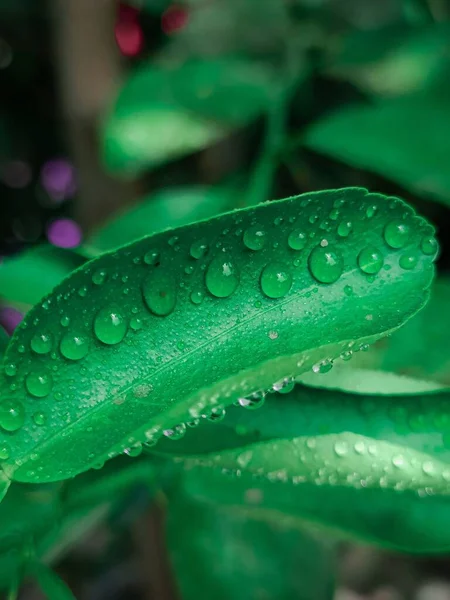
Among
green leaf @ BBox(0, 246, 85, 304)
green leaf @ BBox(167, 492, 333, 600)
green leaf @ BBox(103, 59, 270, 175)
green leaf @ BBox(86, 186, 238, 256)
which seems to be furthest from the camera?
green leaf @ BBox(103, 59, 270, 175)

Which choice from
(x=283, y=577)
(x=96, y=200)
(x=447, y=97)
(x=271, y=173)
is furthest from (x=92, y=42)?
(x=283, y=577)

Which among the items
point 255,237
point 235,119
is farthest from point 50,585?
point 235,119

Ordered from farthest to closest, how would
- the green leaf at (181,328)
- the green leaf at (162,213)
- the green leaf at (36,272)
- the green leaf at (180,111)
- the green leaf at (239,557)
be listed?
the green leaf at (180,111) → the green leaf at (162,213) → the green leaf at (239,557) → the green leaf at (36,272) → the green leaf at (181,328)

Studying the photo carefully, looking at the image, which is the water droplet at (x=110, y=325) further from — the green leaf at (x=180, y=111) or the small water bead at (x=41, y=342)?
the green leaf at (x=180, y=111)

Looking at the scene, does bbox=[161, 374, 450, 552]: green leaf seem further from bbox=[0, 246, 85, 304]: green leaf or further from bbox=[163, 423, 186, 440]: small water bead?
bbox=[0, 246, 85, 304]: green leaf

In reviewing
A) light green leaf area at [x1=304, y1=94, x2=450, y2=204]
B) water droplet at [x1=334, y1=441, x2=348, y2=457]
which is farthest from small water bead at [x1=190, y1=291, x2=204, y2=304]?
light green leaf area at [x1=304, y1=94, x2=450, y2=204]

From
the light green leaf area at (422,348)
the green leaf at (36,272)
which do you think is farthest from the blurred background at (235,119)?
the light green leaf area at (422,348)
